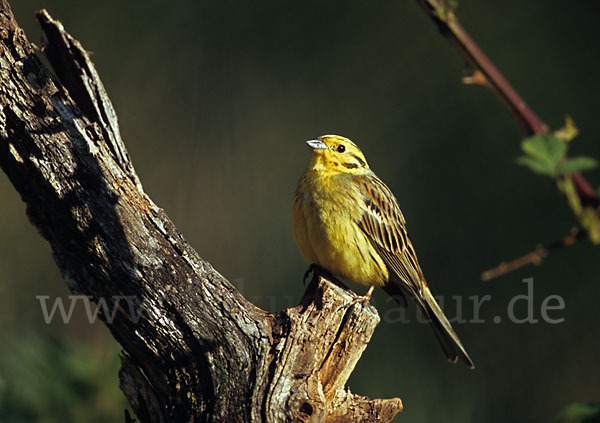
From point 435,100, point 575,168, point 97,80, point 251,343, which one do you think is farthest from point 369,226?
point 575,168

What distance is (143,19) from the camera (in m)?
6.42

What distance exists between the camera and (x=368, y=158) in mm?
5934

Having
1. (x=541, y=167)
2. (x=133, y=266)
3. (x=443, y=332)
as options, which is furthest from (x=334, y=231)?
(x=541, y=167)

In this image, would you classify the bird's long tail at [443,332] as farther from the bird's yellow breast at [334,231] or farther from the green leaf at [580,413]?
the green leaf at [580,413]

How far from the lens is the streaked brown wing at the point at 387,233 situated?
4.03 m

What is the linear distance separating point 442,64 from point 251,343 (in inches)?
166

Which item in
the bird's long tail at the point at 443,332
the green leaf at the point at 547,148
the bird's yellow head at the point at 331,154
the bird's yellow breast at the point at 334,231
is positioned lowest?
the green leaf at the point at 547,148

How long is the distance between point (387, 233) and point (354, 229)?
12.3 inches

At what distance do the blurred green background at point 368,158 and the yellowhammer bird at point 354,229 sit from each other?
4.07ft

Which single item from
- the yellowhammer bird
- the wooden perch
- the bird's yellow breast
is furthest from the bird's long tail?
the wooden perch

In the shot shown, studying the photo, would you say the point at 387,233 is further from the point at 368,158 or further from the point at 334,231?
the point at 368,158

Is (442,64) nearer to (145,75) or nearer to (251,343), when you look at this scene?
(145,75)

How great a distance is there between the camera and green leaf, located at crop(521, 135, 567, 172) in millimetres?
1322

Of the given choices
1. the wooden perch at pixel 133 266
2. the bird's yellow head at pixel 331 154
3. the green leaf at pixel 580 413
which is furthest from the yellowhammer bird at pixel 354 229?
the green leaf at pixel 580 413
